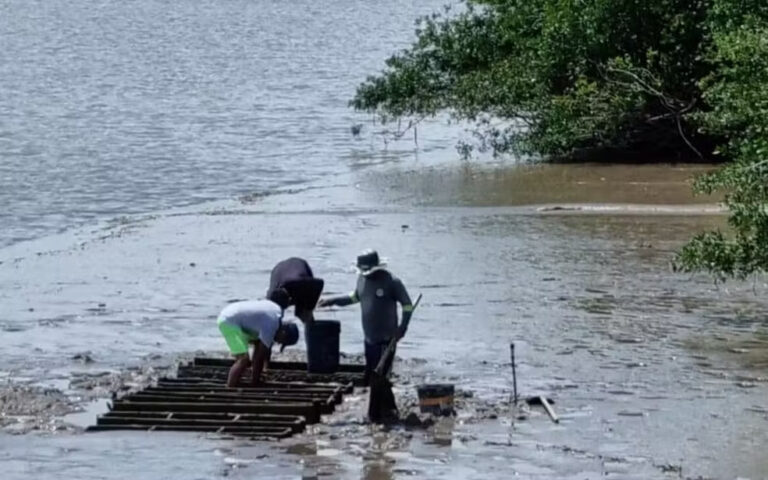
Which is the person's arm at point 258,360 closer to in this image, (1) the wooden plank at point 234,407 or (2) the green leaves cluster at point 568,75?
(1) the wooden plank at point 234,407

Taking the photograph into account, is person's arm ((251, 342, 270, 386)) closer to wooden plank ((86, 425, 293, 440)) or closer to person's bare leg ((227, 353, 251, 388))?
person's bare leg ((227, 353, 251, 388))

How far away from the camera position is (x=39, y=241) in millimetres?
26562

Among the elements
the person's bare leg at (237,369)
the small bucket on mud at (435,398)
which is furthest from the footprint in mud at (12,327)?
the small bucket on mud at (435,398)

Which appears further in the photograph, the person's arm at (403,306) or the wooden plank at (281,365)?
the wooden plank at (281,365)

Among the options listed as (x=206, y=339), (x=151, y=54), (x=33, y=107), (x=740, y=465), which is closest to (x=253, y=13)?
(x=151, y=54)

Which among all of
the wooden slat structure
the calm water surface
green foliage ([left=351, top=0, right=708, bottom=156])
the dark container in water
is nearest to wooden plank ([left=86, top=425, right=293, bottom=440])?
the wooden slat structure

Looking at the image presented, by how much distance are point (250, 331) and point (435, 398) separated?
1.81 metres

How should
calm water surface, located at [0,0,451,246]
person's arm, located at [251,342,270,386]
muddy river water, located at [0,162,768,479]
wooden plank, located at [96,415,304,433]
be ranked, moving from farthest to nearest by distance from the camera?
calm water surface, located at [0,0,451,246] → person's arm, located at [251,342,270,386] → wooden plank, located at [96,415,304,433] → muddy river water, located at [0,162,768,479]

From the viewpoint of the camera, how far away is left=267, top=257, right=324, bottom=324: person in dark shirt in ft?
50.2

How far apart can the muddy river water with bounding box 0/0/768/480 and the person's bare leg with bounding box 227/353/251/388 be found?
41.2 inches

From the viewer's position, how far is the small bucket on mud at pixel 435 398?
45.5 feet

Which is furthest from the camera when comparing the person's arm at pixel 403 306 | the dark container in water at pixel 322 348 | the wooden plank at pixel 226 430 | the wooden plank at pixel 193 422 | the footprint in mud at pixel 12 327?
the footprint in mud at pixel 12 327

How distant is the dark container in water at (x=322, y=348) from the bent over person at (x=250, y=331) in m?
0.43

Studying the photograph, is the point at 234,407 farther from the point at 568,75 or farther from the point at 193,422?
the point at 568,75
